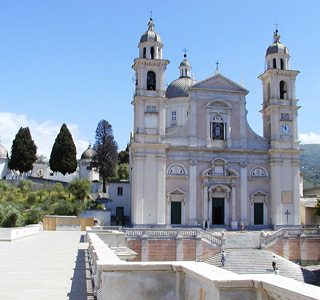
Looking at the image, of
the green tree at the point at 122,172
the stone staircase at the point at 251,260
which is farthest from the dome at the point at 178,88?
the stone staircase at the point at 251,260

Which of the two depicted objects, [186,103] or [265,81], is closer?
[265,81]

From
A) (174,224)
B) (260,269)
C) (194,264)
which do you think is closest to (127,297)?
(194,264)

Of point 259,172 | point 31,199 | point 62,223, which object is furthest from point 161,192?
point 31,199

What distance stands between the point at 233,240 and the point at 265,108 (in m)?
15.4

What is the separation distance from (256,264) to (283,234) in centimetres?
473

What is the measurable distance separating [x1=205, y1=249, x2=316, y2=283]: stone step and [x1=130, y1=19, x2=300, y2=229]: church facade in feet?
26.4

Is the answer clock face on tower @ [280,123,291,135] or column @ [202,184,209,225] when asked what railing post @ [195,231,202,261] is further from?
clock face on tower @ [280,123,291,135]

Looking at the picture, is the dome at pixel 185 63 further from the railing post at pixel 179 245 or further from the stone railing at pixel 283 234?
the railing post at pixel 179 245

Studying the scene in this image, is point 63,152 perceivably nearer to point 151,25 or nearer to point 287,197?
point 151,25

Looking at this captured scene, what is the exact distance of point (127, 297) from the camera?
593 centimetres

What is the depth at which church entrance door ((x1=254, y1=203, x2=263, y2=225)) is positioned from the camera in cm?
4066

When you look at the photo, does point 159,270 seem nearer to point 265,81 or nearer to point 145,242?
point 145,242

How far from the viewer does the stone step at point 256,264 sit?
1148 inches

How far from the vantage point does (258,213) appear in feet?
134
